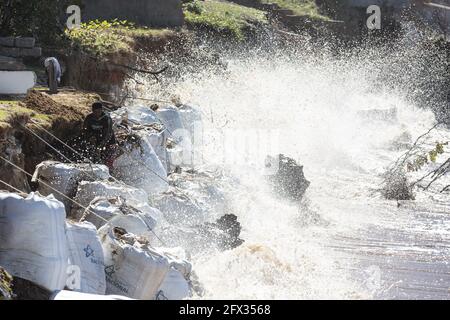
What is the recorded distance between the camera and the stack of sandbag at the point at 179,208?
11719 millimetres

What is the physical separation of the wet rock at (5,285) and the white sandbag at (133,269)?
4.12 feet

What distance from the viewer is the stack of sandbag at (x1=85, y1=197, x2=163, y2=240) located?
936 cm

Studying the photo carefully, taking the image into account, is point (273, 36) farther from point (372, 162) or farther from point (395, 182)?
point (395, 182)

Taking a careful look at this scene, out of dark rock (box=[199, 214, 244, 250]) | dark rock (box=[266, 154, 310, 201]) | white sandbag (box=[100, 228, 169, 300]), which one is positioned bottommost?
dark rock (box=[266, 154, 310, 201])

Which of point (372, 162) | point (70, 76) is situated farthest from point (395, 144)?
point (70, 76)

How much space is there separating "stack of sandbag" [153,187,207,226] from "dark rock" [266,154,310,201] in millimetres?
4926

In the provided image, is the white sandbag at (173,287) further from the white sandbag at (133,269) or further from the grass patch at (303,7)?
the grass patch at (303,7)

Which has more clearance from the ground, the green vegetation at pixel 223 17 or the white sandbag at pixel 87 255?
the white sandbag at pixel 87 255

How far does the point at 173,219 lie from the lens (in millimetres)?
11672

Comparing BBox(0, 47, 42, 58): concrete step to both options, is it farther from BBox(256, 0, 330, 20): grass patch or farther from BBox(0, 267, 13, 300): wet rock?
BBox(256, 0, 330, 20): grass patch

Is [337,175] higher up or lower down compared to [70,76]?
lower down

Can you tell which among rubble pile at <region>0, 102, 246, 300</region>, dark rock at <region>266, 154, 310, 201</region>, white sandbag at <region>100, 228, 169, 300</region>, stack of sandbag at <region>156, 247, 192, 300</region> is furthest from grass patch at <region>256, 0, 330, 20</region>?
white sandbag at <region>100, 228, 169, 300</region>

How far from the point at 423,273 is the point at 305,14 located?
1111 inches

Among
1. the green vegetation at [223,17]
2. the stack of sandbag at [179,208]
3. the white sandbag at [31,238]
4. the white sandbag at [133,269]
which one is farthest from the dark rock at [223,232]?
the green vegetation at [223,17]
